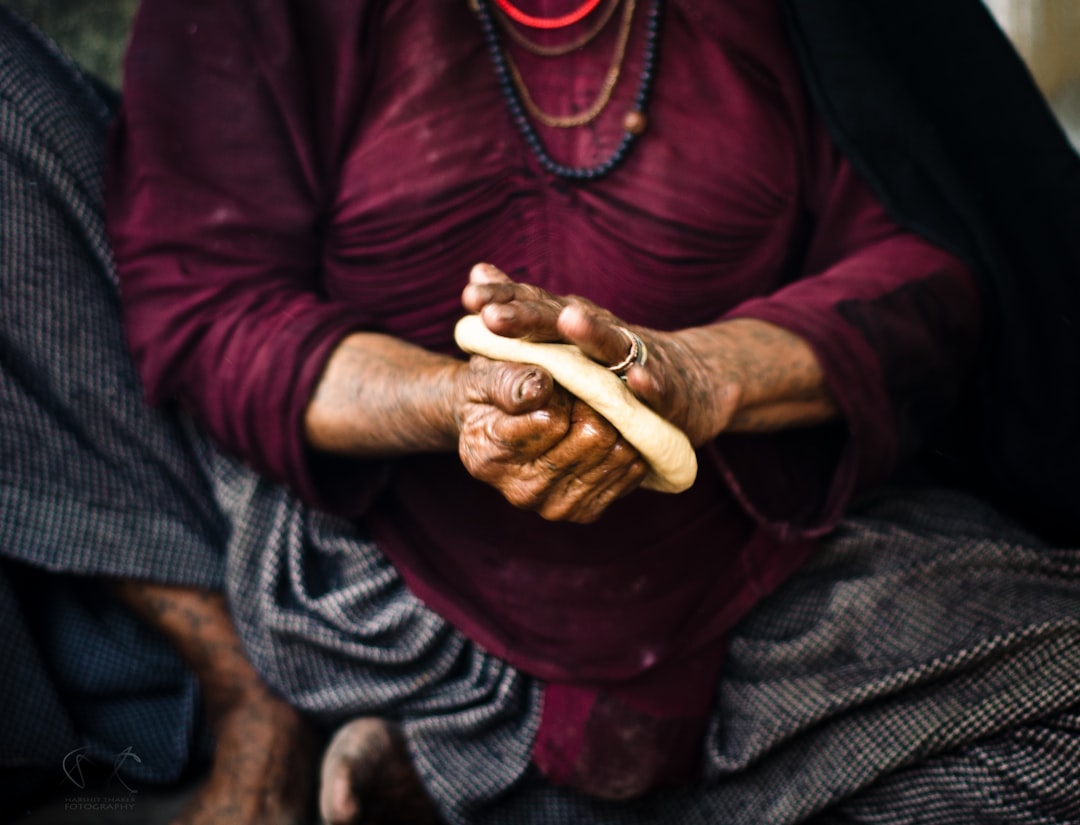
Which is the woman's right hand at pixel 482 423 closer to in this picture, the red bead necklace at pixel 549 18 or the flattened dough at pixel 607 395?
the flattened dough at pixel 607 395

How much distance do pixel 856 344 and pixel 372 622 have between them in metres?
0.66

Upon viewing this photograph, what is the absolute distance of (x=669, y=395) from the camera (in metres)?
0.87

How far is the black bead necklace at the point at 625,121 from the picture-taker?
1.14 metres

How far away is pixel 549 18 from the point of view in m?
1.15

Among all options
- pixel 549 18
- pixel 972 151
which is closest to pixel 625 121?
pixel 549 18

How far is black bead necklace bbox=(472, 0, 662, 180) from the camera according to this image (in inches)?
45.1

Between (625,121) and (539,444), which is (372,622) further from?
(625,121)

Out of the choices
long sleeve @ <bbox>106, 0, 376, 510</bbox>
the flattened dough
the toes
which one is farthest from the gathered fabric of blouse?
the flattened dough

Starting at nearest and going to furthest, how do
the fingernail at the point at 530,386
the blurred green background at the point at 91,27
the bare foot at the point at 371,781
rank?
1. the fingernail at the point at 530,386
2. the bare foot at the point at 371,781
3. the blurred green background at the point at 91,27

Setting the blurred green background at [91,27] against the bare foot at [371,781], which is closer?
the bare foot at [371,781]

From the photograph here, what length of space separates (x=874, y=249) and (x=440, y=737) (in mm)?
816

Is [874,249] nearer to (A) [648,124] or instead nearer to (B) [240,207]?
(A) [648,124]

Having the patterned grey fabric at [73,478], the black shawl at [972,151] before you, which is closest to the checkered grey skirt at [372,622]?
the patterned grey fabric at [73,478]

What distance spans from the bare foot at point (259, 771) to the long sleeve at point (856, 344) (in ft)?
2.12
